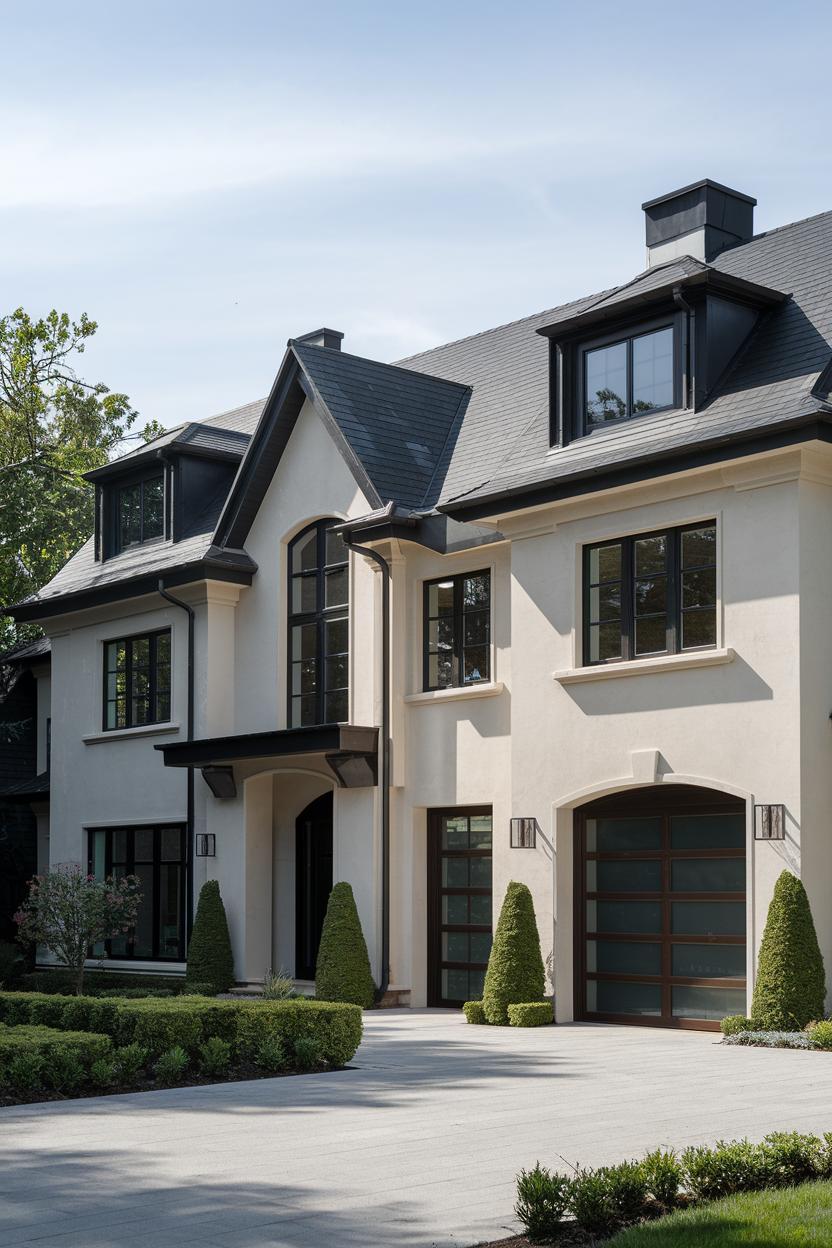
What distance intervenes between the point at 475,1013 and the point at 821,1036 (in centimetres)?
489

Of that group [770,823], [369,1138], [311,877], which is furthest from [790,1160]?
[311,877]

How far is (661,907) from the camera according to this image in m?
17.5

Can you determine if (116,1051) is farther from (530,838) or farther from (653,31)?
(653,31)

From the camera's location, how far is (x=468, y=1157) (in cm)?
888

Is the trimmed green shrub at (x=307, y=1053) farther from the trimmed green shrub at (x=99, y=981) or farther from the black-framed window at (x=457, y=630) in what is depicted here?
the trimmed green shrub at (x=99, y=981)

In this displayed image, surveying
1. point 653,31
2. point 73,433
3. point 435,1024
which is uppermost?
point 73,433

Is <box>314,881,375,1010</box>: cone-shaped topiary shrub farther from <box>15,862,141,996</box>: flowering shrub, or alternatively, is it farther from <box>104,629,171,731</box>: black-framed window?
<box>104,629,171,731</box>: black-framed window

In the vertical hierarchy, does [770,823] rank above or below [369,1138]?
above

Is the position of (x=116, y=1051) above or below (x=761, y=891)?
below

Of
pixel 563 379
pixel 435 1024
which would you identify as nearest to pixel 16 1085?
pixel 435 1024

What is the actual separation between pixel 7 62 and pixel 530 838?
37.0 feet

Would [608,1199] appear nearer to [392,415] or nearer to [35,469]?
[392,415]

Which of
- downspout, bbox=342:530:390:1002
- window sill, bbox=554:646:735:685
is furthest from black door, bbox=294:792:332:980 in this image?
window sill, bbox=554:646:735:685

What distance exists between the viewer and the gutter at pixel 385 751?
20.6 metres
